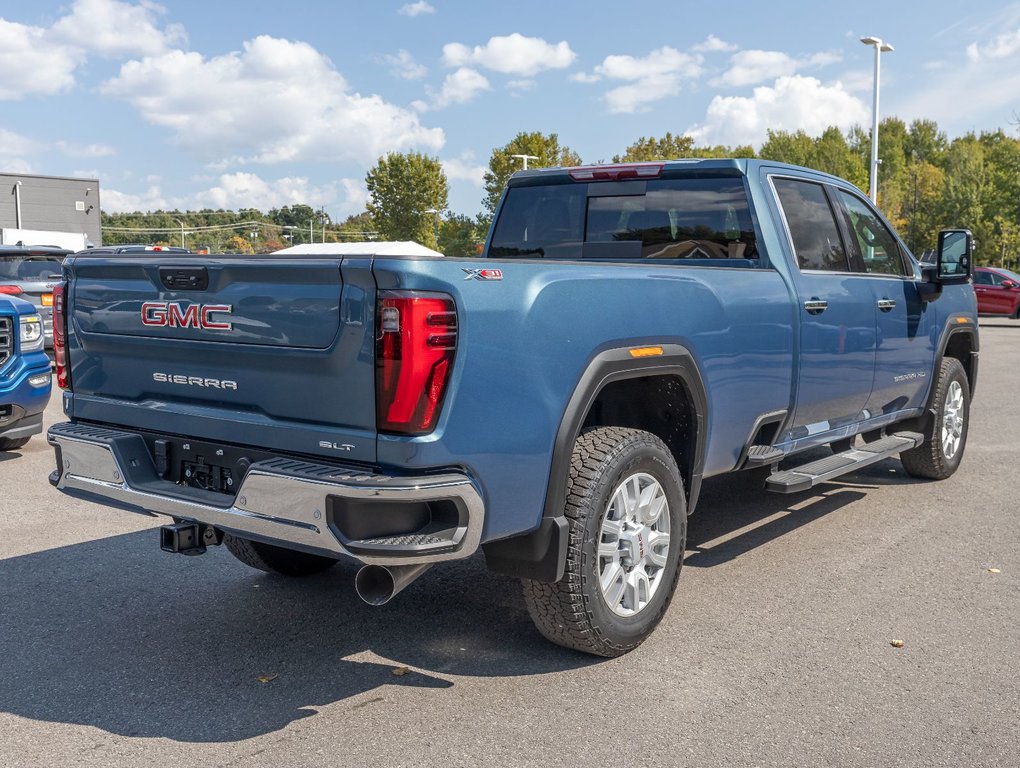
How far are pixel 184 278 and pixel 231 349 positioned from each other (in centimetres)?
35

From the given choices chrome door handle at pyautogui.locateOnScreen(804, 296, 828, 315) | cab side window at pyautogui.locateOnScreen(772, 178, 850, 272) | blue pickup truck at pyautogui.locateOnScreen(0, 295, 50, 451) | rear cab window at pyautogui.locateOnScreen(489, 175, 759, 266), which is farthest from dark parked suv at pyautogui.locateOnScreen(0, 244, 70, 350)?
chrome door handle at pyautogui.locateOnScreen(804, 296, 828, 315)

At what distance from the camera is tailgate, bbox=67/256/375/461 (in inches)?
127

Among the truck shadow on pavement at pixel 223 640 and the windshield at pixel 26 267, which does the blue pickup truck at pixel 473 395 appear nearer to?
the truck shadow on pavement at pixel 223 640

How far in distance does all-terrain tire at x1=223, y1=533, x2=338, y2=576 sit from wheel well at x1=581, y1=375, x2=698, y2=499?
1570 mm

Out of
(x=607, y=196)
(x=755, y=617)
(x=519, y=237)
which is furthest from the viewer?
(x=519, y=237)

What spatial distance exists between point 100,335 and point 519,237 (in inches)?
108

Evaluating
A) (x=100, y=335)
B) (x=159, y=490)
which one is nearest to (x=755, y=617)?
(x=159, y=490)

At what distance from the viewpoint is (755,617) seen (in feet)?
14.8

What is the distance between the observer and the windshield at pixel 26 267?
13.0 metres

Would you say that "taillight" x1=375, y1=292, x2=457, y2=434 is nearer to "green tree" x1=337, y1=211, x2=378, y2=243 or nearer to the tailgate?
A: the tailgate

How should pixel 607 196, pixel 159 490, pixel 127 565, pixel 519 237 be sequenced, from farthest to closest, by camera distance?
pixel 519 237 → pixel 607 196 → pixel 127 565 → pixel 159 490

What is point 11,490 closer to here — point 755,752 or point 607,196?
point 607,196

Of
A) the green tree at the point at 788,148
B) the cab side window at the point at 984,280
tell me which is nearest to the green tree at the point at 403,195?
the green tree at the point at 788,148

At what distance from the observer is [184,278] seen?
364 cm
